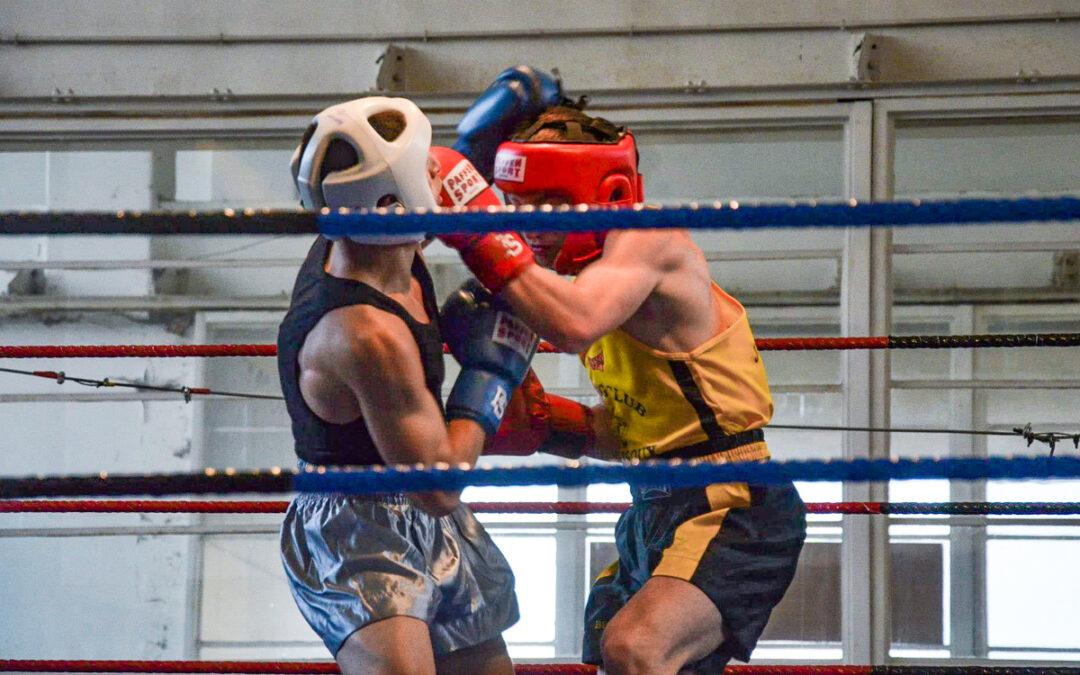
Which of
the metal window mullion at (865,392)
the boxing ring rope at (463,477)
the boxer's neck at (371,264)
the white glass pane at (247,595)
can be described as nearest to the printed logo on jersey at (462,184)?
the boxer's neck at (371,264)

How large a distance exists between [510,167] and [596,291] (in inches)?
11.5

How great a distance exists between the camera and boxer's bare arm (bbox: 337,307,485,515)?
4.83 feet

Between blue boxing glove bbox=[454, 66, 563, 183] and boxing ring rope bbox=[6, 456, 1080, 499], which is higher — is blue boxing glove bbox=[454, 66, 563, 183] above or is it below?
above

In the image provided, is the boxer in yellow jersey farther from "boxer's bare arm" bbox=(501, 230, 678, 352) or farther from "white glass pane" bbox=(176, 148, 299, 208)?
"white glass pane" bbox=(176, 148, 299, 208)

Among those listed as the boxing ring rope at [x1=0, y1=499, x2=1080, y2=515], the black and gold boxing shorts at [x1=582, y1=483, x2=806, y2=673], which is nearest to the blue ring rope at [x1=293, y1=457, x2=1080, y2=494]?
the black and gold boxing shorts at [x1=582, y1=483, x2=806, y2=673]

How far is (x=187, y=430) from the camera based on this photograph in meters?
5.52

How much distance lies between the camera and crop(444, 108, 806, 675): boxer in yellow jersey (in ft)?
5.08

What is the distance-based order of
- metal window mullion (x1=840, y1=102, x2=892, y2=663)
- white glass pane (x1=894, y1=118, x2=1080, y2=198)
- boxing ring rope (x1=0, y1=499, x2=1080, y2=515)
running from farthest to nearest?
white glass pane (x1=894, y1=118, x2=1080, y2=198), metal window mullion (x1=840, y1=102, x2=892, y2=663), boxing ring rope (x1=0, y1=499, x2=1080, y2=515)

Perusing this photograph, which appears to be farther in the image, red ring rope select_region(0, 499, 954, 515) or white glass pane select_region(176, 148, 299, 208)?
white glass pane select_region(176, 148, 299, 208)

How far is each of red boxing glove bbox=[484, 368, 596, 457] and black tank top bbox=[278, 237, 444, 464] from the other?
27 centimetres

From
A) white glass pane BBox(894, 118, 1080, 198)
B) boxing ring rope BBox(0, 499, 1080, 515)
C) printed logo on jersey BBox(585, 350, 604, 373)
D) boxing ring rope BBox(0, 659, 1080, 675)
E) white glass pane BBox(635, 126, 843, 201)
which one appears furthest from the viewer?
white glass pane BBox(635, 126, 843, 201)

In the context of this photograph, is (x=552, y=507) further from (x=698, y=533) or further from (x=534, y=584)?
(x=534, y=584)

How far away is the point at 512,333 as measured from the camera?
1.63 m

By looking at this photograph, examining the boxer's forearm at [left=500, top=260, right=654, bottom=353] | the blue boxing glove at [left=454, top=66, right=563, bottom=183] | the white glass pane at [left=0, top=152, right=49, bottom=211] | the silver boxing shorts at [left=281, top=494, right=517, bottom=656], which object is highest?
the white glass pane at [left=0, top=152, right=49, bottom=211]
